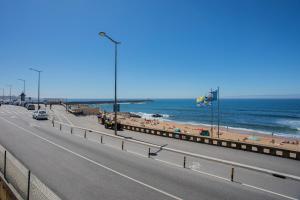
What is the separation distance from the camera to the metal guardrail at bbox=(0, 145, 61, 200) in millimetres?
5781

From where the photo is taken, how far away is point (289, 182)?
1050cm

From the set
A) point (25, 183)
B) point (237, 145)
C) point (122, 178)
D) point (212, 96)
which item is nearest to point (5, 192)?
point (25, 183)

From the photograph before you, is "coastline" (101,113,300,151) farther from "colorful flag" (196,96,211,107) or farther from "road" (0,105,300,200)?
"road" (0,105,300,200)

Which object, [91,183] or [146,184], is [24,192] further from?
[146,184]

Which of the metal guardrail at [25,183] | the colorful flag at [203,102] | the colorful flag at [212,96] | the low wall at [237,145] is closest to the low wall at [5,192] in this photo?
the metal guardrail at [25,183]

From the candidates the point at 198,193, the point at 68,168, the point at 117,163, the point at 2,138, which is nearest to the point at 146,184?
the point at 198,193

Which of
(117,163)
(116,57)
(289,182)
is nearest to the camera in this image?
(289,182)

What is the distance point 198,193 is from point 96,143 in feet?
37.9

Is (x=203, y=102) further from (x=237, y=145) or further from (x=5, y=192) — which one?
(x=5, y=192)

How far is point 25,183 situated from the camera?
698 cm

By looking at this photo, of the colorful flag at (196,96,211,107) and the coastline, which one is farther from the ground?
the colorful flag at (196,96,211,107)

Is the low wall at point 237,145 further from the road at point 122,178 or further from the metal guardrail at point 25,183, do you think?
the metal guardrail at point 25,183

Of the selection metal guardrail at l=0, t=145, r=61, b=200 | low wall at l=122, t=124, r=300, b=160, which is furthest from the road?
metal guardrail at l=0, t=145, r=61, b=200

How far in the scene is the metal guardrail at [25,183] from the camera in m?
5.78
